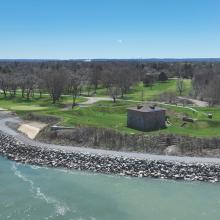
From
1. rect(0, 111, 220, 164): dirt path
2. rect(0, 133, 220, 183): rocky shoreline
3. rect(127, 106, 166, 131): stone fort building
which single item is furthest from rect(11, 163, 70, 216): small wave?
rect(127, 106, 166, 131): stone fort building

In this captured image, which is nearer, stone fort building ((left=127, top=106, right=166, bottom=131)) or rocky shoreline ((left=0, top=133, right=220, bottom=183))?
rocky shoreline ((left=0, top=133, right=220, bottom=183))

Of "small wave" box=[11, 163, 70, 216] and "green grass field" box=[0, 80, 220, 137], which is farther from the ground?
"green grass field" box=[0, 80, 220, 137]

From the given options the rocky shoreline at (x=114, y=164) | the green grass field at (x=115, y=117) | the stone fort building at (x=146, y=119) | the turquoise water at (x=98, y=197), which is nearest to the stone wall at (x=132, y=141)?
the green grass field at (x=115, y=117)

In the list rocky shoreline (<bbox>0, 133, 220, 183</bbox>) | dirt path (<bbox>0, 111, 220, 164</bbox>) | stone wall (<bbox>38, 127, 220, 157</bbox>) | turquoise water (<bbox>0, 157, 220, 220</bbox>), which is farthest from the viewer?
stone wall (<bbox>38, 127, 220, 157</bbox>)

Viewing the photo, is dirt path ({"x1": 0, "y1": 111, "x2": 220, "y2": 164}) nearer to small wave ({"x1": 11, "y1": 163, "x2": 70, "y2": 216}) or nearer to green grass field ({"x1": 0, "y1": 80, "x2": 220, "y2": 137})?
green grass field ({"x1": 0, "y1": 80, "x2": 220, "y2": 137})

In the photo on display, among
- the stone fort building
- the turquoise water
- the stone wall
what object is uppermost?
the stone fort building

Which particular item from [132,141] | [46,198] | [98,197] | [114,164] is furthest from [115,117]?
[46,198]

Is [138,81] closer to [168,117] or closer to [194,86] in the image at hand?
[194,86]

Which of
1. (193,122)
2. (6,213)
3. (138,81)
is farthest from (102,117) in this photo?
(138,81)
